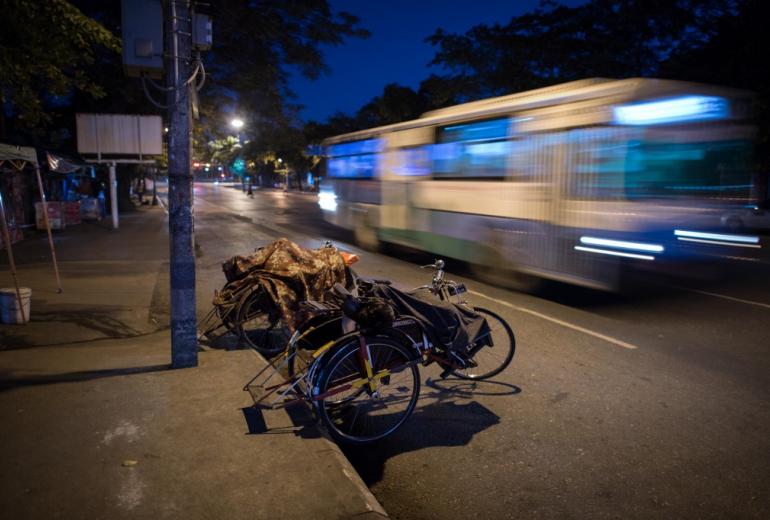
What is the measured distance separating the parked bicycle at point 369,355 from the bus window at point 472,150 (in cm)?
537

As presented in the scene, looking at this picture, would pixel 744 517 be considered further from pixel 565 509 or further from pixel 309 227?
pixel 309 227

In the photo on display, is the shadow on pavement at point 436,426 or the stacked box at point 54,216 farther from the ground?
the stacked box at point 54,216

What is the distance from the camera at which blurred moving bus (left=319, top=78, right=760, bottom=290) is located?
7547mm

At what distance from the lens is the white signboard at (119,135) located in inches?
873

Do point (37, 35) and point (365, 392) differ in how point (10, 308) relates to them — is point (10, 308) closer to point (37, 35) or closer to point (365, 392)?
point (37, 35)

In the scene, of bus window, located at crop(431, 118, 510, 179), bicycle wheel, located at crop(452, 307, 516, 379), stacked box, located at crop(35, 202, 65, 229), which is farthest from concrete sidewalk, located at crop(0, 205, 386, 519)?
stacked box, located at crop(35, 202, 65, 229)

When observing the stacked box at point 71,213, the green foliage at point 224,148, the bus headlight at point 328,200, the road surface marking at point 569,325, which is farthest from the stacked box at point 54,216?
the road surface marking at point 569,325

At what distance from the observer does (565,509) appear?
3.28 meters

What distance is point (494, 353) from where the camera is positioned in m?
5.54

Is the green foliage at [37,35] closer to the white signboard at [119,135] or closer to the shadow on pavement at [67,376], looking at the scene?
the shadow on pavement at [67,376]

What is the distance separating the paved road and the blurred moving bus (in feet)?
3.99

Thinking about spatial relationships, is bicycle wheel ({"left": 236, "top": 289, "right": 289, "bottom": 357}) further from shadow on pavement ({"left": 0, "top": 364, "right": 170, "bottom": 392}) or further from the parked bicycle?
the parked bicycle

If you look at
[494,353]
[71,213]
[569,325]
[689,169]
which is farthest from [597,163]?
[71,213]

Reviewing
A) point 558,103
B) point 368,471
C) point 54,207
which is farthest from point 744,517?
point 54,207
